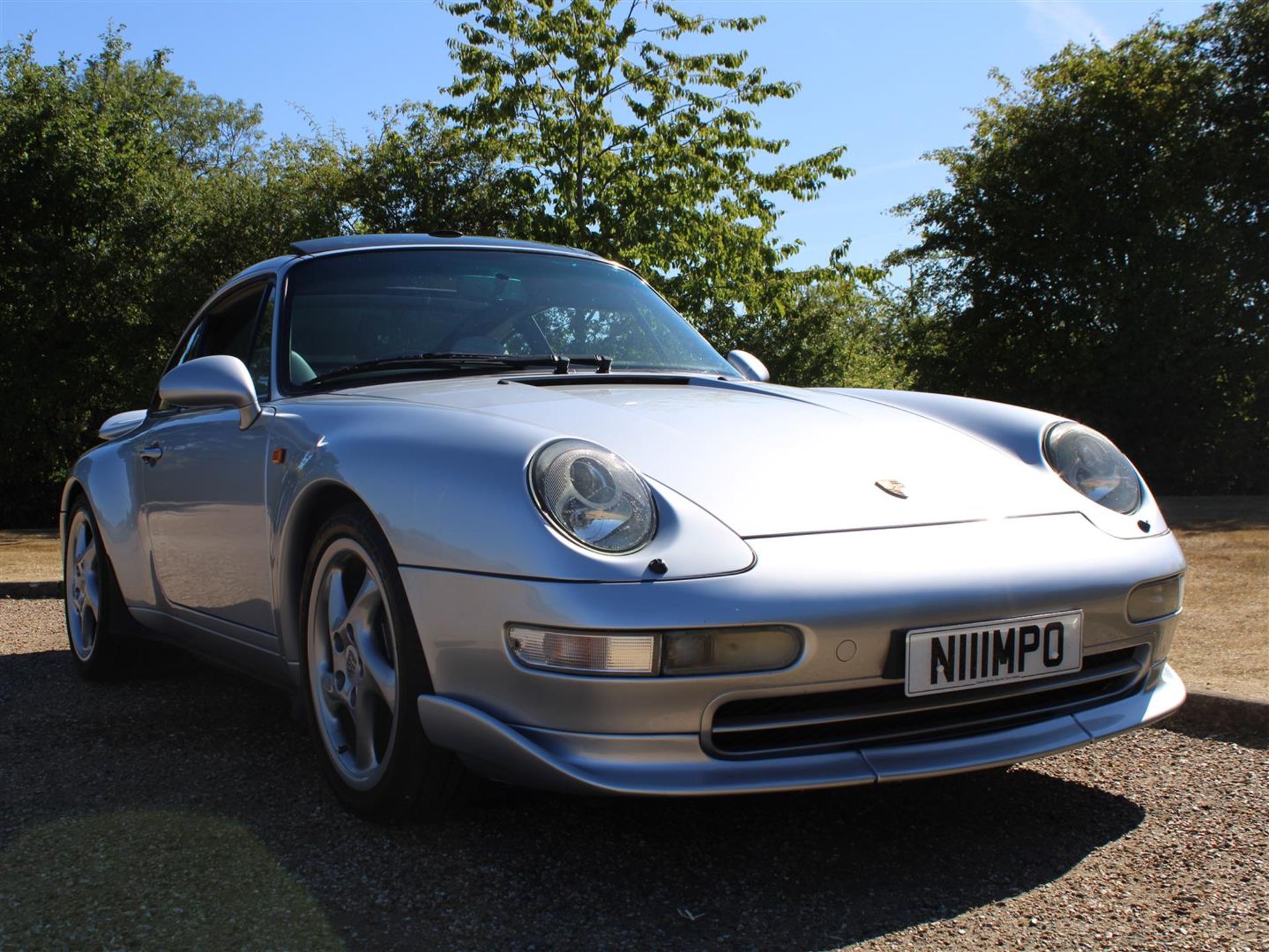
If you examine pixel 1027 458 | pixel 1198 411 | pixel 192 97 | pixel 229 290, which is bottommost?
pixel 1198 411

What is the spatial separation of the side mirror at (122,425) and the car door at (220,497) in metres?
0.17

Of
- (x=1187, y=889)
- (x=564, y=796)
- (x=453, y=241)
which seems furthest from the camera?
(x=453, y=241)

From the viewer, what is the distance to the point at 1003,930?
7.23ft

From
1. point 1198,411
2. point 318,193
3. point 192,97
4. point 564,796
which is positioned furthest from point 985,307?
point 192,97

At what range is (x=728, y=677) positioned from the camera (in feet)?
7.49

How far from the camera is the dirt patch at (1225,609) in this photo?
4.25 m

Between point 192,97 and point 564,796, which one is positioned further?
point 192,97

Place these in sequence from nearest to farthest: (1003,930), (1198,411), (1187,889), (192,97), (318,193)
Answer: (1003,930)
(1187,889)
(1198,411)
(318,193)
(192,97)

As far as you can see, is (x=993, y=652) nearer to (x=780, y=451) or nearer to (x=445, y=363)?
(x=780, y=451)

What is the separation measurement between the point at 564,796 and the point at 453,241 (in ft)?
6.29

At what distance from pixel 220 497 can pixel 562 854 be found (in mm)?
1568

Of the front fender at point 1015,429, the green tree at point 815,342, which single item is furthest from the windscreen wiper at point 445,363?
the green tree at point 815,342

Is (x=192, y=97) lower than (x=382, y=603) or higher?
higher

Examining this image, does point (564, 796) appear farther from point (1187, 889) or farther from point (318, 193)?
point (318, 193)
